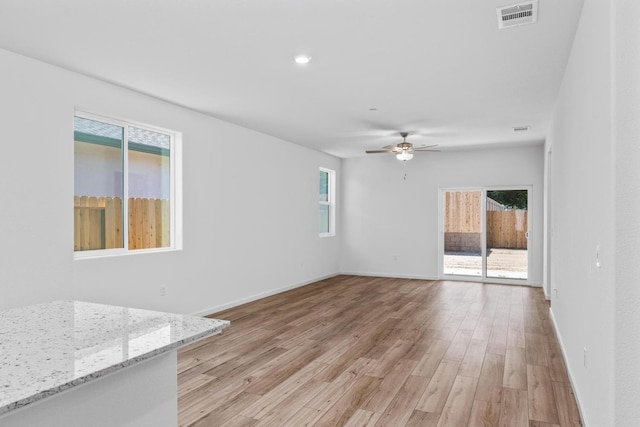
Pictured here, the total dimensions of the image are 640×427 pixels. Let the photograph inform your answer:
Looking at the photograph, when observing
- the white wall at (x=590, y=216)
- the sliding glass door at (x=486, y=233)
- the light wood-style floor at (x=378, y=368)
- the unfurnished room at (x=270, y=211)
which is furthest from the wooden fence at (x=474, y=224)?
the white wall at (x=590, y=216)

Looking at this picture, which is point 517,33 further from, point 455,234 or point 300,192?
point 455,234

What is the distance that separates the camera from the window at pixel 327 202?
890cm

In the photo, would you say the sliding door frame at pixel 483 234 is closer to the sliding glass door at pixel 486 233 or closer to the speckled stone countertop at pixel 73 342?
the sliding glass door at pixel 486 233

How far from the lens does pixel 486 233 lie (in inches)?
319

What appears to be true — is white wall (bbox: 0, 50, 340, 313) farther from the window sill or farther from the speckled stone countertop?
the speckled stone countertop

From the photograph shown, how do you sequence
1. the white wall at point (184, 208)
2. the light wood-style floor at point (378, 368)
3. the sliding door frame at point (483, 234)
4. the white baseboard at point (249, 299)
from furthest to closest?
the sliding door frame at point (483, 234), the white baseboard at point (249, 299), the white wall at point (184, 208), the light wood-style floor at point (378, 368)

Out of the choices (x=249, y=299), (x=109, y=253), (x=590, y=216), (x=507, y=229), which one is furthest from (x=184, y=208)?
(x=507, y=229)

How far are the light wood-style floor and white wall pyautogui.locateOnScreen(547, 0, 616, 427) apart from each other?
1.45 ft

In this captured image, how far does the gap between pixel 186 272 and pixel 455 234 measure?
5474 mm

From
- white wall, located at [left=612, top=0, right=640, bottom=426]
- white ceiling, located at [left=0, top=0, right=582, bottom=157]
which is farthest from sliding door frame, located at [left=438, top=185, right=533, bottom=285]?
white wall, located at [left=612, top=0, right=640, bottom=426]

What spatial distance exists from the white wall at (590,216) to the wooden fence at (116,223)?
13.5ft

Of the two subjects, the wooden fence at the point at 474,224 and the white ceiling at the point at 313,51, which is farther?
the wooden fence at the point at 474,224

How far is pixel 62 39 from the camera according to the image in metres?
3.08

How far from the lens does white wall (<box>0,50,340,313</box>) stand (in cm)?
336
